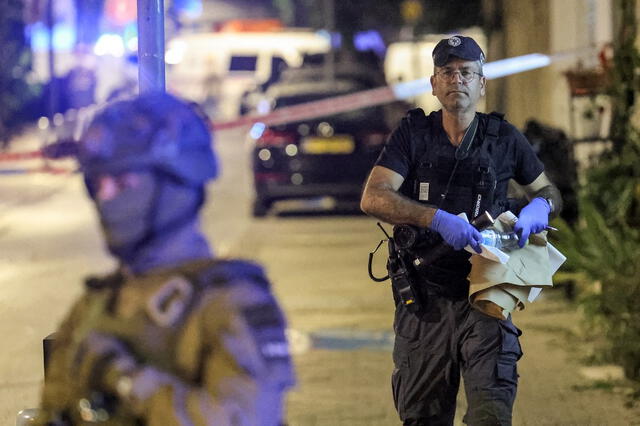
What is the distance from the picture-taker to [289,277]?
1095 cm

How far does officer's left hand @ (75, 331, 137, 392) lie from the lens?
2.40 meters

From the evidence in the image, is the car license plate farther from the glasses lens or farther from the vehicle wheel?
the glasses lens

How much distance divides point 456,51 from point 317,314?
5218 millimetres

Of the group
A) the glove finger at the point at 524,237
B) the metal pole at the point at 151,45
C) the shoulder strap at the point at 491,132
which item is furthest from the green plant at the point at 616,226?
the metal pole at the point at 151,45

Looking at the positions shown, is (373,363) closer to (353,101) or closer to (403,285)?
(403,285)

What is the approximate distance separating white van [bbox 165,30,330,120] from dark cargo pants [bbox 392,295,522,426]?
27671 millimetres

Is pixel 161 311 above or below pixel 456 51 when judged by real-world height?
below

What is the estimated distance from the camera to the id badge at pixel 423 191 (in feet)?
14.1

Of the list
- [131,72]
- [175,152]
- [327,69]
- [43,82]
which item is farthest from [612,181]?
[43,82]

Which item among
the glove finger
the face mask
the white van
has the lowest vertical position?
the glove finger

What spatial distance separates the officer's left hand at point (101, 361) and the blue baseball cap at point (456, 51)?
2.13m

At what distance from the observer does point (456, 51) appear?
421 cm

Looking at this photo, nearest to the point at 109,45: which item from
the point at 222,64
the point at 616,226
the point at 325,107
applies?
the point at 222,64

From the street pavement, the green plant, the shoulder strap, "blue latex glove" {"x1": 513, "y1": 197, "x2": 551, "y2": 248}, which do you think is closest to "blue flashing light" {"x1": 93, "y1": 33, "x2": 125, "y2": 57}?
the street pavement
